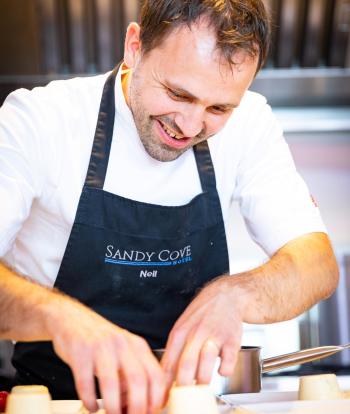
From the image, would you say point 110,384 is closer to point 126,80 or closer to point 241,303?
point 241,303

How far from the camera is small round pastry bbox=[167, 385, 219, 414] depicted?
50.1 inches

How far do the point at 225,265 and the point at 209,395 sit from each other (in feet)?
2.88

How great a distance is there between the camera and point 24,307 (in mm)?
1467

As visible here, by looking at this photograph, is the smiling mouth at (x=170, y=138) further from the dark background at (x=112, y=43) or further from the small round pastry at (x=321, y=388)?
the dark background at (x=112, y=43)

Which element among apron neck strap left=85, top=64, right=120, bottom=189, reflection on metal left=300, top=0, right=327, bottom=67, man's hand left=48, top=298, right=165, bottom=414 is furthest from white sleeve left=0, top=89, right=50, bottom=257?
reflection on metal left=300, top=0, right=327, bottom=67

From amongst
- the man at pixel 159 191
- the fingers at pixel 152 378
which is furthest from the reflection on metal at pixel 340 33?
the fingers at pixel 152 378

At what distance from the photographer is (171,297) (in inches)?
81.5

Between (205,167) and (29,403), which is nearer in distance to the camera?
(29,403)

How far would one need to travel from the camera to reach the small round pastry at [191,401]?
1271mm

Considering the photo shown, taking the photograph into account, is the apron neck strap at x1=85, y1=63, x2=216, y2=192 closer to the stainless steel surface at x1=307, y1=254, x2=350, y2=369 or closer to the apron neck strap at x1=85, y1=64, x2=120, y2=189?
the apron neck strap at x1=85, y1=64, x2=120, y2=189

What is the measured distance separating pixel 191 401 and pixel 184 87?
73 cm

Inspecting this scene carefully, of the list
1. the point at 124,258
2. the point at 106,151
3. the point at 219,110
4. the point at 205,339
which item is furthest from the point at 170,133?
the point at 205,339

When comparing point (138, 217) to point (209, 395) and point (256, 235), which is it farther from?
point (209, 395)

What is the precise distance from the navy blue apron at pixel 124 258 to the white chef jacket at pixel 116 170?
26 mm
